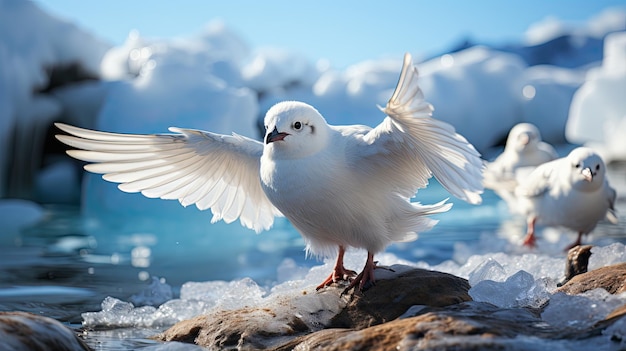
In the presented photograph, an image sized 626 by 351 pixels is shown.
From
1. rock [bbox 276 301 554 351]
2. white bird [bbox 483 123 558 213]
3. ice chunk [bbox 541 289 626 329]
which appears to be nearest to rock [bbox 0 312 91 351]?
rock [bbox 276 301 554 351]

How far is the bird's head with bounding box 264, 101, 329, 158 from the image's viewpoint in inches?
115

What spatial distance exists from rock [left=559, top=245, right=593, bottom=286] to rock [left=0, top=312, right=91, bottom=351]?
7.96 ft

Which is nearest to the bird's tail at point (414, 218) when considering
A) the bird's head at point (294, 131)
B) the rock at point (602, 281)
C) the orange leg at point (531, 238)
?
the bird's head at point (294, 131)

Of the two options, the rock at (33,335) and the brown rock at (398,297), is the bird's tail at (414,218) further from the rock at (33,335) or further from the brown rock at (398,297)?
the rock at (33,335)

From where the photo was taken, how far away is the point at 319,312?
123 inches

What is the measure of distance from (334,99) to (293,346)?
1218 cm

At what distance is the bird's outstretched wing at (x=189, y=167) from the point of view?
354 centimetres

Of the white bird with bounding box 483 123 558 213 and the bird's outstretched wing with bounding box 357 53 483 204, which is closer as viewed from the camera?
the bird's outstretched wing with bounding box 357 53 483 204

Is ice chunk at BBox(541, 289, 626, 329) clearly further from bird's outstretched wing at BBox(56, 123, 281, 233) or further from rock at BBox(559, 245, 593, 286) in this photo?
bird's outstretched wing at BBox(56, 123, 281, 233)

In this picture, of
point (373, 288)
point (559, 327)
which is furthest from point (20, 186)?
point (559, 327)

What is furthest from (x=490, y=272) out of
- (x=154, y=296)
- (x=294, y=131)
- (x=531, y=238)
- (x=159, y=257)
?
(x=159, y=257)

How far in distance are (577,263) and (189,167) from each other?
6.60 ft

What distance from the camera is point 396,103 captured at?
270 cm

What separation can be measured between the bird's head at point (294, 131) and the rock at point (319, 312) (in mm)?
650
